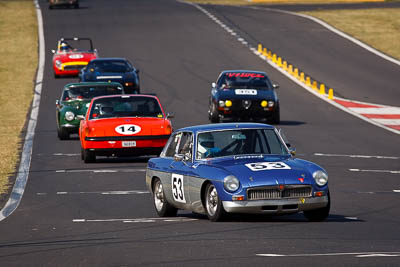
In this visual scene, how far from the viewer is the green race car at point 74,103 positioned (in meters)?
26.0

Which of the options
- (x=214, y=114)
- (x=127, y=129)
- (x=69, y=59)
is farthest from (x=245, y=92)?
(x=69, y=59)

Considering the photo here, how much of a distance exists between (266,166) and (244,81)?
Result: 60.0ft

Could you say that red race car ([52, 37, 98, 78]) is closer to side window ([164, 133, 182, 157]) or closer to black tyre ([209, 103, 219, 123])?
black tyre ([209, 103, 219, 123])

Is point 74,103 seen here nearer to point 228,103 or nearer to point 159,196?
point 228,103

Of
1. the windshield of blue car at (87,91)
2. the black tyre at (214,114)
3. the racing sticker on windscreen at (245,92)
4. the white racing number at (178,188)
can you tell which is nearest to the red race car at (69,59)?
the black tyre at (214,114)

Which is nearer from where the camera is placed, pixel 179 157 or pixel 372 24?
pixel 179 157

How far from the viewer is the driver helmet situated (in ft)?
42.8

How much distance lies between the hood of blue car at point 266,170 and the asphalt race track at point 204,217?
0.54 meters

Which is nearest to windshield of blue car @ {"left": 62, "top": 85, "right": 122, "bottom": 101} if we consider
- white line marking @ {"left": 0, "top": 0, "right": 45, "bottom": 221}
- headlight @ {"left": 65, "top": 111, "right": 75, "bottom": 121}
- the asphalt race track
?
headlight @ {"left": 65, "top": 111, "right": 75, "bottom": 121}

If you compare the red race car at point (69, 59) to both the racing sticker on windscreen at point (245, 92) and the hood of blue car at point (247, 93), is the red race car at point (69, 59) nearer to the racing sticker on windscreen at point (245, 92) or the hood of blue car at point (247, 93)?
the hood of blue car at point (247, 93)

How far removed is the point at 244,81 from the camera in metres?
30.4

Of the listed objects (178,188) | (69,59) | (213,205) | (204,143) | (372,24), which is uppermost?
(204,143)

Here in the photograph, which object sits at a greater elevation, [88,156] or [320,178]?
[320,178]

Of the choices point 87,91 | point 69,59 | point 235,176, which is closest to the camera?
point 235,176
